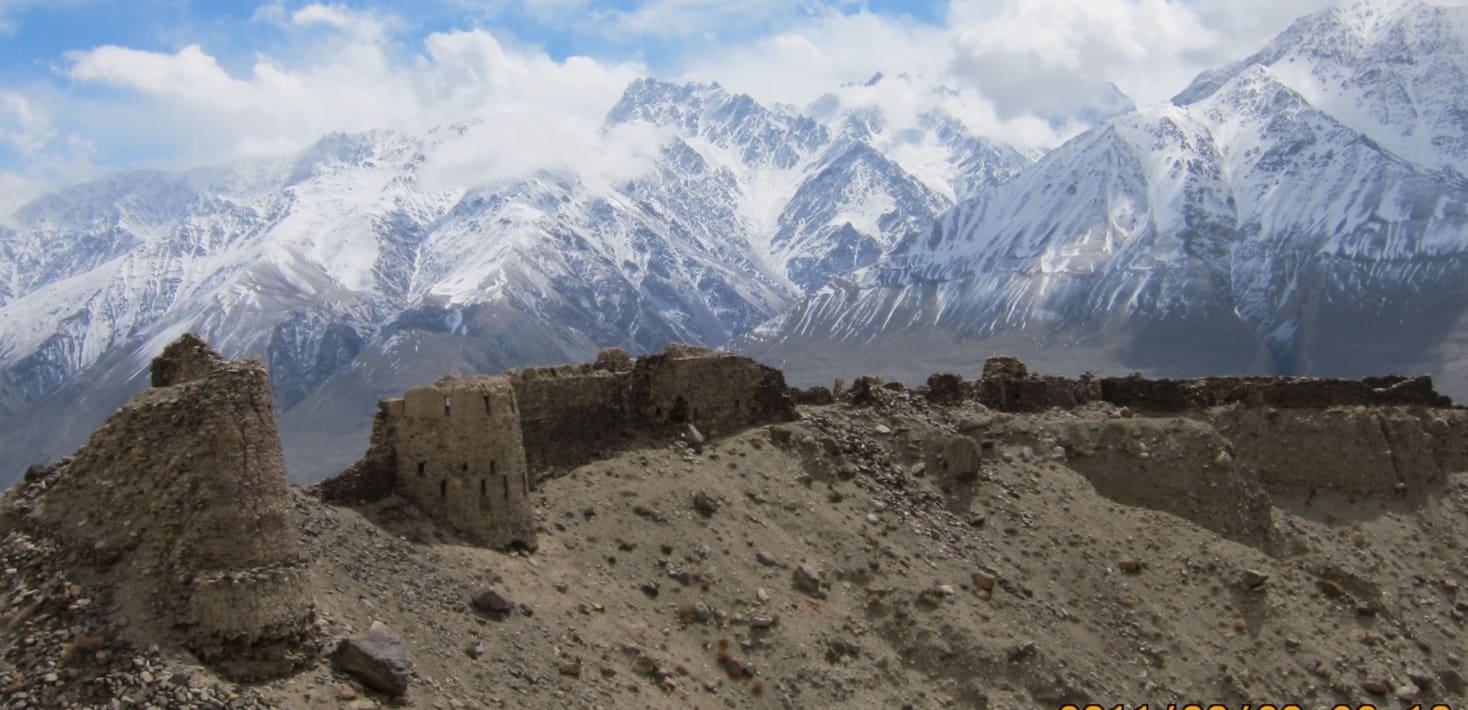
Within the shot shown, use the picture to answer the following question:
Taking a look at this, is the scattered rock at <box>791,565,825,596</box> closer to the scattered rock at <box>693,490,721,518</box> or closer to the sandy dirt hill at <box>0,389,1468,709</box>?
the sandy dirt hill at <box>0,389,1468,709</box>

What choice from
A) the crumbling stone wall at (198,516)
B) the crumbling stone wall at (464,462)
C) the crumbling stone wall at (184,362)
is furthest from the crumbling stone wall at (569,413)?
the crumbling stone wall at (198,516)

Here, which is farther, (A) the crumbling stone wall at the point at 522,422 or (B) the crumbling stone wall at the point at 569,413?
(B) the crumbling stone wall at the point at 569,413

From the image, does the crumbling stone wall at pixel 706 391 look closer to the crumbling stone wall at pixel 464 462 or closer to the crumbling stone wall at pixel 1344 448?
the crumbling stone wall at pixel 464 462

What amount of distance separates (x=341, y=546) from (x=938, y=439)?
15701mm

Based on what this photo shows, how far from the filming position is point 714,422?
35094mm

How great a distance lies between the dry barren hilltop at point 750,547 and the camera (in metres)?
21.1

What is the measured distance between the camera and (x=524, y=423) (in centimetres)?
3156

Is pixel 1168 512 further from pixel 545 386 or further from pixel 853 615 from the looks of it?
pixel 545 386

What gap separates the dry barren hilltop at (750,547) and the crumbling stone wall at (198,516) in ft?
0.13

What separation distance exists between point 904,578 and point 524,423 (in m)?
8.00

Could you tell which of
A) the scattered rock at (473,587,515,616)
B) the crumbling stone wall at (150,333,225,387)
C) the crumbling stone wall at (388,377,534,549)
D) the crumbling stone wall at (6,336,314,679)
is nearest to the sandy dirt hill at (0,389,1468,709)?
the scattered rock at (473,587,515,616)
